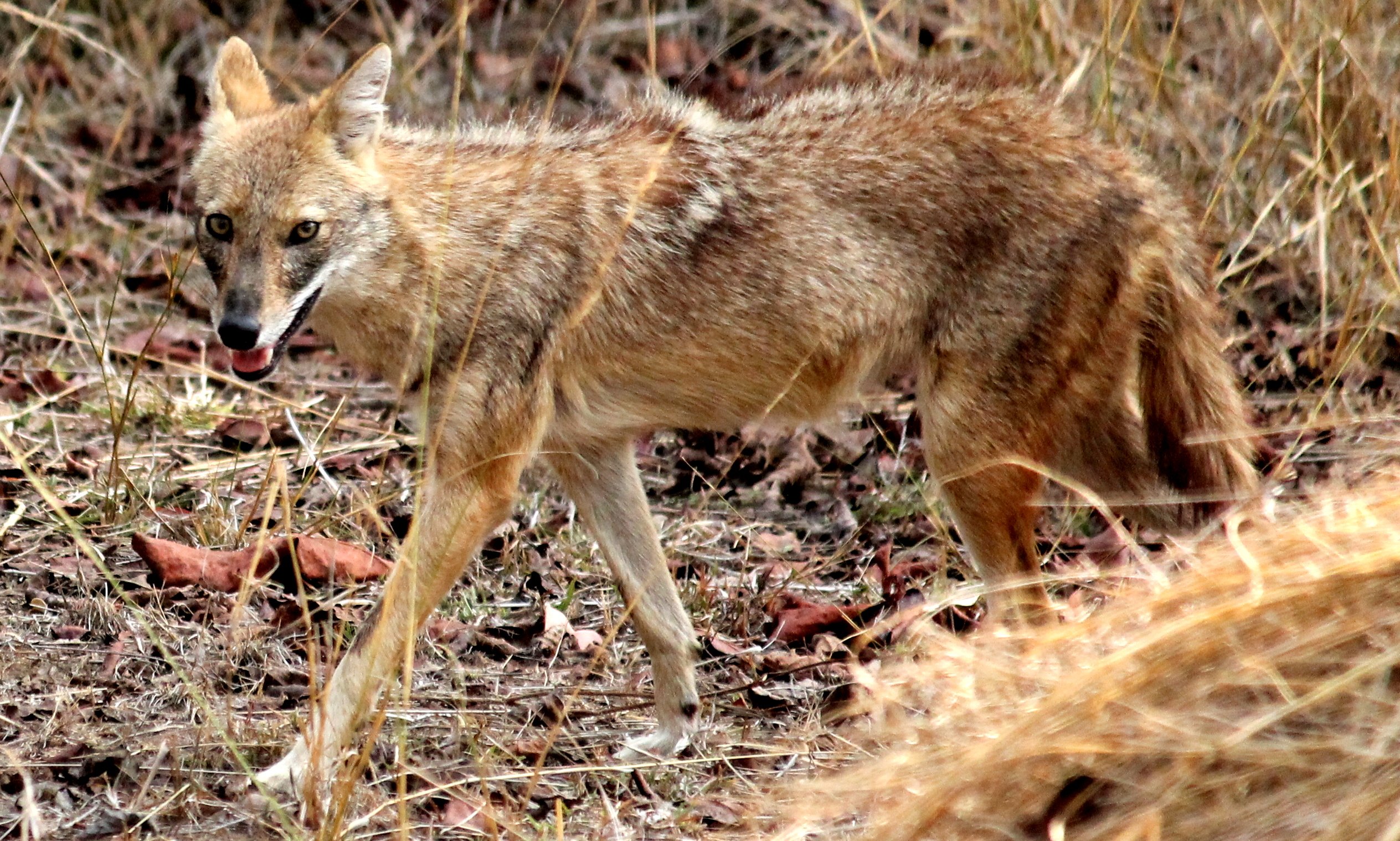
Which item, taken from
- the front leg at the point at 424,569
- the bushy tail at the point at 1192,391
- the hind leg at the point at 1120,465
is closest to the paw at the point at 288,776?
the front leg at the point at 424,569

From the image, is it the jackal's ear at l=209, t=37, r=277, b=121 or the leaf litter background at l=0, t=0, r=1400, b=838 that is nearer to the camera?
the leaf litter background at l=0, t=0, r=1400, b=838

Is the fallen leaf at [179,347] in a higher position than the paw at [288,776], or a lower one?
lower

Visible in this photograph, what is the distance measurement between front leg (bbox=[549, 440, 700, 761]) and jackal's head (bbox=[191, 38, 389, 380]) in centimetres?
101

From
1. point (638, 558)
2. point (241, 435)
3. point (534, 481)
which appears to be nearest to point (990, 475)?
point (638, 558)

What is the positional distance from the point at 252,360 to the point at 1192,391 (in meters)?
3.09

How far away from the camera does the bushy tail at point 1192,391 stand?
557cm

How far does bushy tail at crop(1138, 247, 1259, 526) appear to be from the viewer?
5.57 metres

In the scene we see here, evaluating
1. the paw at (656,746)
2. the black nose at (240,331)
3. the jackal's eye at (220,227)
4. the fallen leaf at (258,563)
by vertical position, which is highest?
the jackal's eye at (220,227)

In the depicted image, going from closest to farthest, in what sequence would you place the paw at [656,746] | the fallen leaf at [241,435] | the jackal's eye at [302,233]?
the jackal's eye at [302,233] → the paw at [656,746] → the fallen leaf at [241,435]

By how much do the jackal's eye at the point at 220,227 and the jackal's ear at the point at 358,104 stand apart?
1.43ft

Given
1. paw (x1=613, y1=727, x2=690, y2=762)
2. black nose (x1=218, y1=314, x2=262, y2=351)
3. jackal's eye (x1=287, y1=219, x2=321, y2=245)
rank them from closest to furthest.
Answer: black nose (x1=218, y1=314, x2=262, y2=351) < jackal's eye (x1=287, y1=219, x2=321, y2=245) < paw (x1=613, y1=727, x2=690, y2=762)

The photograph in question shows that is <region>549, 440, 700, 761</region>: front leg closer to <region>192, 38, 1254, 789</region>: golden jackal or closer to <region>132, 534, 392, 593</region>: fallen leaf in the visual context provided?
<region>192, 38, 1254, 789</region>: golden jackal

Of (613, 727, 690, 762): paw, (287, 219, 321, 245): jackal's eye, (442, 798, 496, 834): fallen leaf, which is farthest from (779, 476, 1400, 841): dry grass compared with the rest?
(287, 219, 321, 245): jackal's eye

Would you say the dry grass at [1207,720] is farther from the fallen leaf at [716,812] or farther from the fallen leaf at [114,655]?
the fallen leaf at [114,655]
